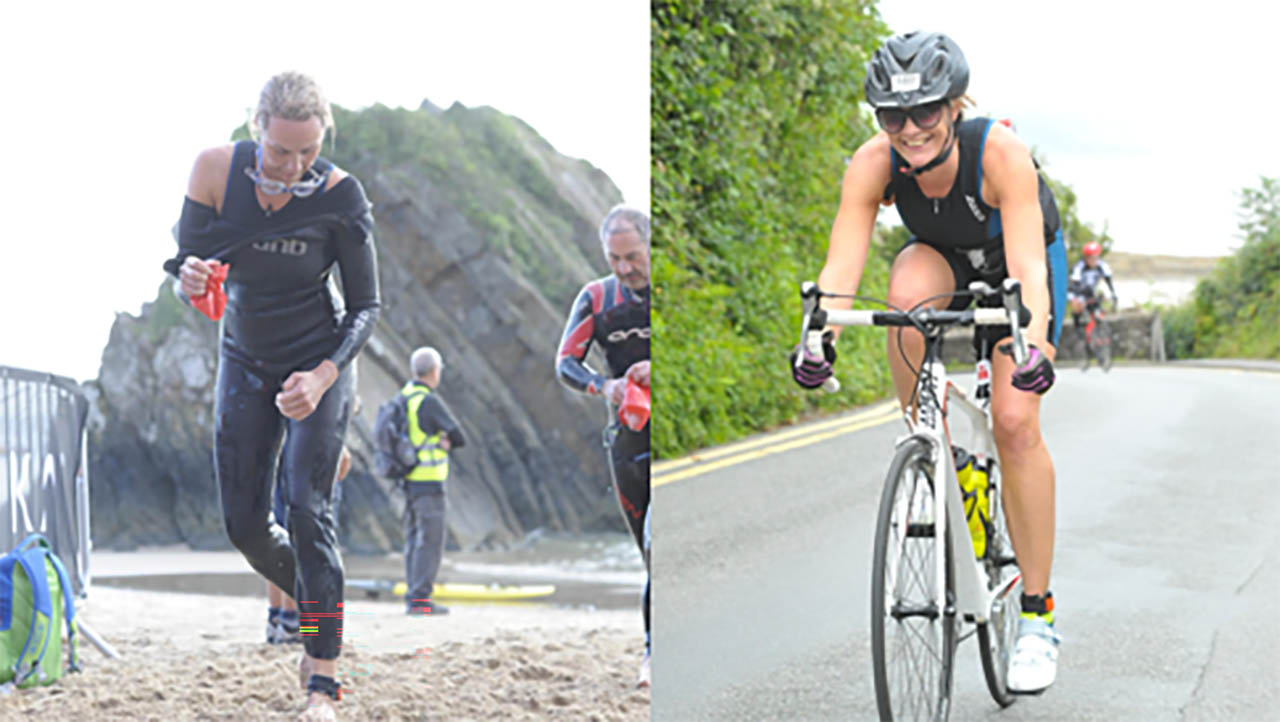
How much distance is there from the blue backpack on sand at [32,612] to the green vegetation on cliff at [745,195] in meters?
5.19

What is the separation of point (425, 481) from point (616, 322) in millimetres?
780

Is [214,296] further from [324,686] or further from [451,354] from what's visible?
[324,686]

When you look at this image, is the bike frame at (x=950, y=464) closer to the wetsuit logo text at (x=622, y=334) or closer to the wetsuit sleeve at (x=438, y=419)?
the wetsuit logo text at (x=622, y=334)

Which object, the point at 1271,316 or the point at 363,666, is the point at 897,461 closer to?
the point at 363,666

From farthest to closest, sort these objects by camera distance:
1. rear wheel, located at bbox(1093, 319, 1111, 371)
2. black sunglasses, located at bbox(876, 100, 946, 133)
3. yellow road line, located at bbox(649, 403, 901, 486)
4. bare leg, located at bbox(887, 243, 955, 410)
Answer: rear wheel, located at bbox(1093, 319, 1111, 371), yellow road line, located at bbox(649, 403, 901, 486), bare leg, located at bbox(887, 243, 955, 410), black sunglasses, located at bbox(876, 100, 946, 133)

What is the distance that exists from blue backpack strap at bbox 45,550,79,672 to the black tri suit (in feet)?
1.75

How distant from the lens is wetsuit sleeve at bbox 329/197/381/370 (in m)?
4.54

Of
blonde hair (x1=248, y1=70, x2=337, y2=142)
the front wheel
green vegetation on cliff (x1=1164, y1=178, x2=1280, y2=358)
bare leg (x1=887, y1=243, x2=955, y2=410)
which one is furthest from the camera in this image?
green vegetation on cliff (x1=1164, y1=178, x2=1280, y2=358)

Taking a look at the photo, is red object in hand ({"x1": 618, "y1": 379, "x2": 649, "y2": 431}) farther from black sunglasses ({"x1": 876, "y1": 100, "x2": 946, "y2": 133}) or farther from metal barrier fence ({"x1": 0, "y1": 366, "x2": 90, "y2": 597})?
metal barrier fence ({"x1": 0, "y1": 366, "x2": 90, "y2": 597})

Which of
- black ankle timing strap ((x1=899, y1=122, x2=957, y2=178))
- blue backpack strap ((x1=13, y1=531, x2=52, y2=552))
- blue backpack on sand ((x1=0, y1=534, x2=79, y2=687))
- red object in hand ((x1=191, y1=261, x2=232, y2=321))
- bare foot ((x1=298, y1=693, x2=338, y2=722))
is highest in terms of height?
black ankle timing strap ((x1=899, y1=122, x2=957, y2=178))

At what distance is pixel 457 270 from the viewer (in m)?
4.82

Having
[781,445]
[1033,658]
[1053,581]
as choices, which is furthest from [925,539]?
[781,445]

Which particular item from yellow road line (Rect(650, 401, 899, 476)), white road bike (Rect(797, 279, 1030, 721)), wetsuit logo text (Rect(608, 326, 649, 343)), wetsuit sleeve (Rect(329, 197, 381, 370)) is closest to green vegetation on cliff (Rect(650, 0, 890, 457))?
yellow road line (Rect(650, 401, 899, 476))

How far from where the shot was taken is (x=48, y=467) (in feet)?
15.0
